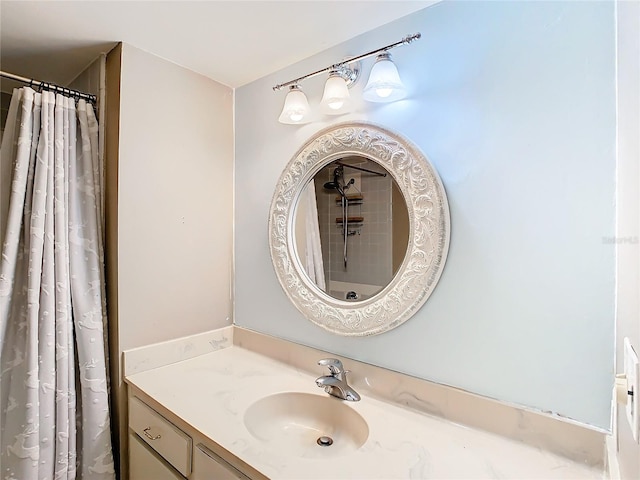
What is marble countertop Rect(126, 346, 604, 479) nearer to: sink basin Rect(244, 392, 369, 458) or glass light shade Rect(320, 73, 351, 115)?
sink basin Rect(244, 392, 369, 458)

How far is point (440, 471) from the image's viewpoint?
844 millimetres

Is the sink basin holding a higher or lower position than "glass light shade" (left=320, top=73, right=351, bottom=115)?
lower

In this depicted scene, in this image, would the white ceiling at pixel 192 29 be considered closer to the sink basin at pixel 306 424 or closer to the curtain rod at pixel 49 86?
the curtain rod at pixel 49 86

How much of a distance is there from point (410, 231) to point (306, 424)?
31.8 inches

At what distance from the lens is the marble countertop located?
844 mm

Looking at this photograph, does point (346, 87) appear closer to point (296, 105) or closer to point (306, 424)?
point (296, 105)

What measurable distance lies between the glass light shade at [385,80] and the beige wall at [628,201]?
56cm

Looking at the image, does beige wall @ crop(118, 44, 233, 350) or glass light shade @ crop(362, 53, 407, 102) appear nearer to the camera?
glass light shade @ crop(362, 53, 407, 102)

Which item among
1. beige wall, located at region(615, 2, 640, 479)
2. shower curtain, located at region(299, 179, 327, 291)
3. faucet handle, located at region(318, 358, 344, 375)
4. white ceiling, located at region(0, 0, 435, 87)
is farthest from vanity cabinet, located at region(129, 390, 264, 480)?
white ceiling, located at region(0, 0, 435, 87)

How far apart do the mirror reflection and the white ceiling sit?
0.49 meters

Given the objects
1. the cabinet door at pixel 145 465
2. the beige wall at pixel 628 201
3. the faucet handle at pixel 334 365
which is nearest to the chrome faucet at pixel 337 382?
the faucet handle at pixel 334 365

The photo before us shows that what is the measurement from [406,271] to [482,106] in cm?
56

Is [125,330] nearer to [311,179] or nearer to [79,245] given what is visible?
[79,245]

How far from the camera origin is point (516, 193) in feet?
3.21
